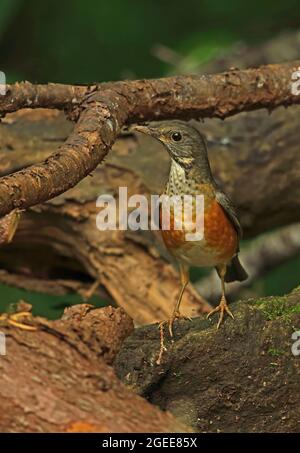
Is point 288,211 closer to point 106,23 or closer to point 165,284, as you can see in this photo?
point 165,284

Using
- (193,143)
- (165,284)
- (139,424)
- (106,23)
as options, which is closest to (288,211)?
(165,284)

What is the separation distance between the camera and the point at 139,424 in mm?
3160

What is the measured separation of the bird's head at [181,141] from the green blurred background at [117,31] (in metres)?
3.53

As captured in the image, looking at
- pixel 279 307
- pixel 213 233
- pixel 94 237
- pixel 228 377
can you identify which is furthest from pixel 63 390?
pixel 94 237

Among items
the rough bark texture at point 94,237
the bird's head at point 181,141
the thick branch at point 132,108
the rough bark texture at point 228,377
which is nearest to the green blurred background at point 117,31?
the rough bark texture at point 94,237

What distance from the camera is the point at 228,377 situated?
3.76 meters

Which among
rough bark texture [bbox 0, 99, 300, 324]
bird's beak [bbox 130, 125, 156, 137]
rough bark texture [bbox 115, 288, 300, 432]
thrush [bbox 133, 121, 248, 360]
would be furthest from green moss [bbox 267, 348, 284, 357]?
rough bark texture [bbox 0, 99, 300, 324]

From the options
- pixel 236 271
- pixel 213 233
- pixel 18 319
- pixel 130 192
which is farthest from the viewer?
pixel 130 192

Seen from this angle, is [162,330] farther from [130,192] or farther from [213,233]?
[130,192]

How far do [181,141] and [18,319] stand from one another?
1.75m

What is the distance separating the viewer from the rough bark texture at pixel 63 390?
3.09 m

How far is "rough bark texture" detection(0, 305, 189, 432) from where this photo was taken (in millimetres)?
3090

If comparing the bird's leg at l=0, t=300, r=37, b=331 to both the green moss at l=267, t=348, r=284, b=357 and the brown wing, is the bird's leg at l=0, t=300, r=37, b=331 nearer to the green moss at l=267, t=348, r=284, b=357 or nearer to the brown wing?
the green moss at l=267, t=348, r=284, b=357

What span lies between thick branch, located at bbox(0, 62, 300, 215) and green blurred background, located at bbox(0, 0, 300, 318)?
314 cm
